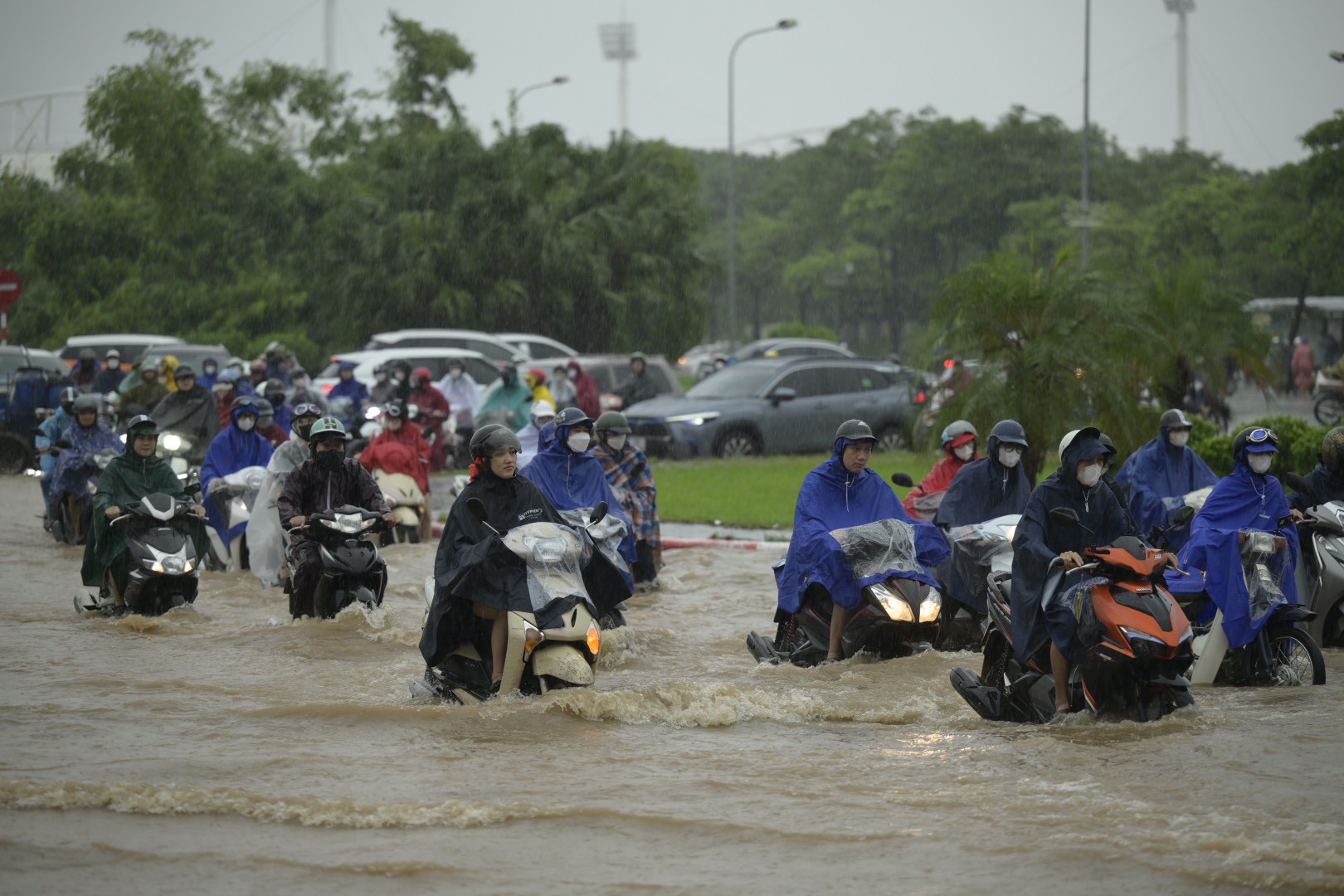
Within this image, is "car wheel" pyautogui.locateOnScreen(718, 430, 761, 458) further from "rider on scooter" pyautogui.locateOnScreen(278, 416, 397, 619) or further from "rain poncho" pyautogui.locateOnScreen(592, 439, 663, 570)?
"rider on scooter" pyautogui.locateOnScreen(278, 416, 397, 619)

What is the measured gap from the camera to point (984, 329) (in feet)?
57.3

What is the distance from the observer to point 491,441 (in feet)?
27.3

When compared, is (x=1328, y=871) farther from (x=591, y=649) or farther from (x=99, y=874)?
(x=99, y=874)

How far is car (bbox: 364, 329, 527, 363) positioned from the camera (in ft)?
90.6

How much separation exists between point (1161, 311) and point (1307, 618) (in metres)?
12.1

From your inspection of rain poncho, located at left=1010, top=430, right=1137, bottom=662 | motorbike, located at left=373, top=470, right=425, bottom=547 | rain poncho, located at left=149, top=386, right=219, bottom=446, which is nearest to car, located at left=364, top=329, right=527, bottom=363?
rain poncho, located at left=149, top=386, right=219, bottom=446

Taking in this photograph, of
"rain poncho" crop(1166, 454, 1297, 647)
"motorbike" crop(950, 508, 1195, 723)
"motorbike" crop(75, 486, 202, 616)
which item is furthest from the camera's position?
"motorbike" crop(75, 486, 202, 616)

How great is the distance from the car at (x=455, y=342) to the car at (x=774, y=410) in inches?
202

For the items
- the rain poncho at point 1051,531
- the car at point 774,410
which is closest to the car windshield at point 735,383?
the car at point 774,410

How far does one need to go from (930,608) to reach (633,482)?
4.34 meters

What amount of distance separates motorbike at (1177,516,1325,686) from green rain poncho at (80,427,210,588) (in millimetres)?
6634

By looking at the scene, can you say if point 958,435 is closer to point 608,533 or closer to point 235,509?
point 608,533

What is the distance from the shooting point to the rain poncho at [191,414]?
16734 mm

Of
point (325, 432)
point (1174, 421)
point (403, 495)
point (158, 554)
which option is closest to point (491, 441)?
point (325, 432)
